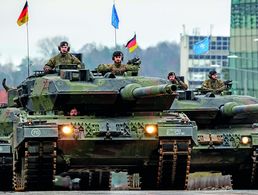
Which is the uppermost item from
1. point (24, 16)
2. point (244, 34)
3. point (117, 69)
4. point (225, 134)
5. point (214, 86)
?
point (24, 16)

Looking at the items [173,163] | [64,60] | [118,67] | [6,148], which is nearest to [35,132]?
[173,163]

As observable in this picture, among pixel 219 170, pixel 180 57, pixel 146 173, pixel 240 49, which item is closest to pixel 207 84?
pixel 219 170

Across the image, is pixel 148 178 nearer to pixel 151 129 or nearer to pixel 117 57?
pixel 151 129

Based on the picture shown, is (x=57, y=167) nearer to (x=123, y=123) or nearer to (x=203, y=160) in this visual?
(x=123, y=123)

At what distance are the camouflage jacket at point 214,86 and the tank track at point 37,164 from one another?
9283 mm

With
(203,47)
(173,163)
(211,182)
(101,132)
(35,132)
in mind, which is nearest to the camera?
(35,132)

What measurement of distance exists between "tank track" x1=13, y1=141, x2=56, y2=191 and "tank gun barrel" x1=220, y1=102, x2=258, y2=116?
20.6 feet

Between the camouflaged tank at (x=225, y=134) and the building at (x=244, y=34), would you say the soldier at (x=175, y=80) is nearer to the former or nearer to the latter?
the camouflaged tank at (x=225, y=134)

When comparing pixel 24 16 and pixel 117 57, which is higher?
pixel 24 16

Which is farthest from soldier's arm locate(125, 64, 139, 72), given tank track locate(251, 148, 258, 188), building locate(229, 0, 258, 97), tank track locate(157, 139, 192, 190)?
building locate(229, 0, 258, 97)

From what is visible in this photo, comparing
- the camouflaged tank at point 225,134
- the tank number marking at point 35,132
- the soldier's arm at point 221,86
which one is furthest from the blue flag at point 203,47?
the tank number marking at point 35,132

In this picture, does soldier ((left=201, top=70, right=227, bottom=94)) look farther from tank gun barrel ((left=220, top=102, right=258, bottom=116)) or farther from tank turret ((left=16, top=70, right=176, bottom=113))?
tank turret ((left=16, top=70, right=176, bottom=113))

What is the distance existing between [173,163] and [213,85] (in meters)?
8.48

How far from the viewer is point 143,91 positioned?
121 feet
